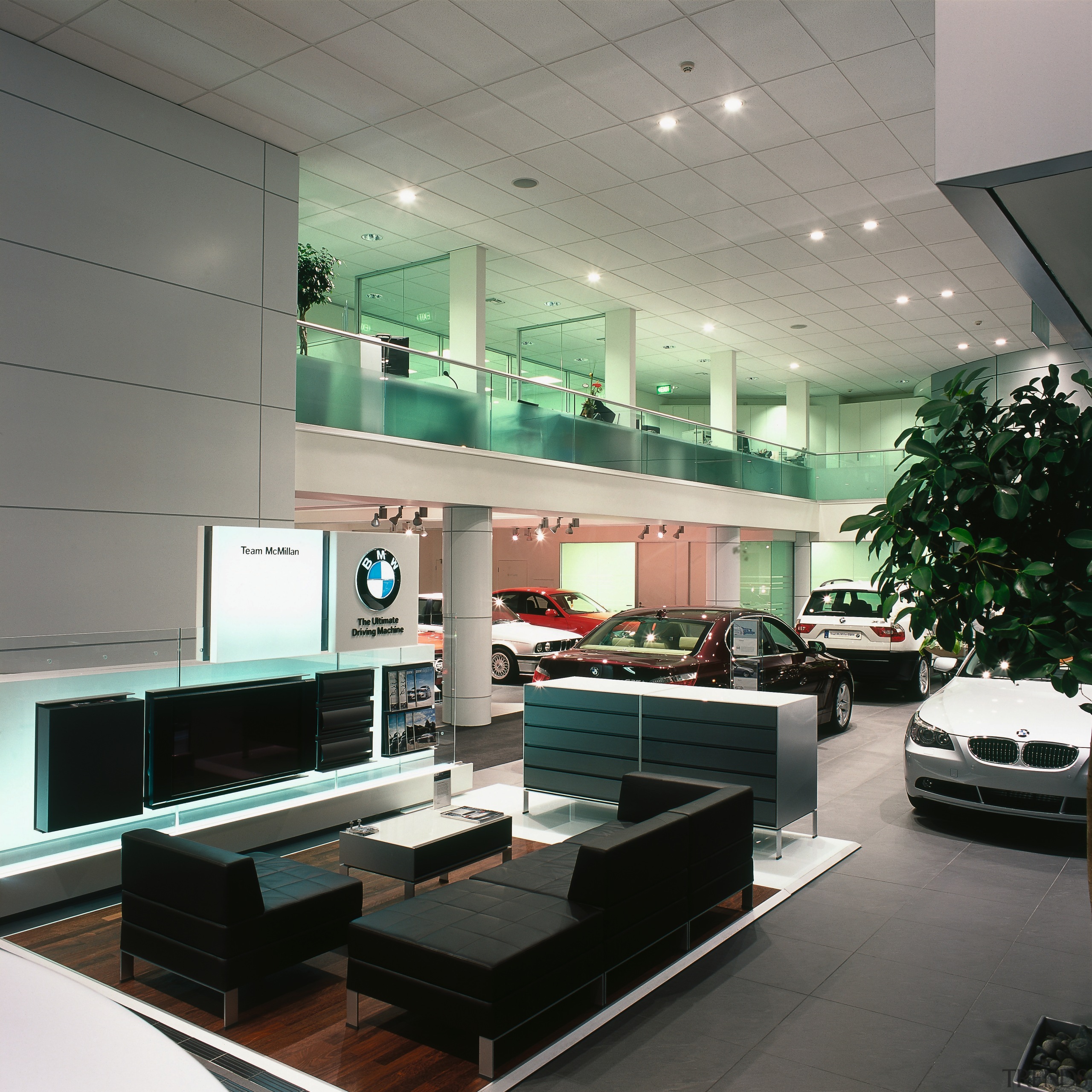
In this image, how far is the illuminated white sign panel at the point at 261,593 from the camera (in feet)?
19.1

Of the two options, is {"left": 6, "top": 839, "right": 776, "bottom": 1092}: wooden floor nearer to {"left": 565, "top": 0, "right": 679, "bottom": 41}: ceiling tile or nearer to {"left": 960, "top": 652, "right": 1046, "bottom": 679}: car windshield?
{"left": 960, "top": 652, "right": 1046, "bottom": 679}: car windshield

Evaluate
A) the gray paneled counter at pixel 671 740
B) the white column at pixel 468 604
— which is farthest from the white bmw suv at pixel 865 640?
the gray paneled counter at pixel 671 740

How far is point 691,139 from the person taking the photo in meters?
7.99

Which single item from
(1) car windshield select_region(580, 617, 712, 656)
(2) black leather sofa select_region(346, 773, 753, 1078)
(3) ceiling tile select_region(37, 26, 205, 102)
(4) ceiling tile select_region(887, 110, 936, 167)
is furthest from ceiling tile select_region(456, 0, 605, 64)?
(2) black leather sofa select_region(346, 773, 753, 1078)

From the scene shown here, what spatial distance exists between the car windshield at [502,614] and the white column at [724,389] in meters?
5.04

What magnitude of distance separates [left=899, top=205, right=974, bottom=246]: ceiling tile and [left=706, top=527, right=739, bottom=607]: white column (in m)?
6.40

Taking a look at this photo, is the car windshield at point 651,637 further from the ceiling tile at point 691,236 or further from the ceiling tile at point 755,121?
the ceiling tile at point 691,236

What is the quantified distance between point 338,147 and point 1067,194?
733cm

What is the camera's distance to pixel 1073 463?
2709mm

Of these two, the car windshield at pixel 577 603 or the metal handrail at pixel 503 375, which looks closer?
the metal handrail at pixel 503 375

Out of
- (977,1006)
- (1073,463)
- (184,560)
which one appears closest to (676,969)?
(977,1006)

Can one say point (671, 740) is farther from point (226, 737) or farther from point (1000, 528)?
point (1000, 528)

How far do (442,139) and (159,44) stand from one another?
2.43 meters

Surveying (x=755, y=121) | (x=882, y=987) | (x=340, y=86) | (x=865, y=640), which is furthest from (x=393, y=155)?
(x=865, y=640)
